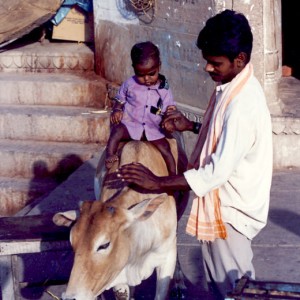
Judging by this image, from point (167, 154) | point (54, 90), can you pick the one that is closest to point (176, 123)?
point (167, 154)

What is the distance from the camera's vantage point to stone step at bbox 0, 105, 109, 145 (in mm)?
9688

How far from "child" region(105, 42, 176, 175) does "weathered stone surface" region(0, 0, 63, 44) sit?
4958 mm

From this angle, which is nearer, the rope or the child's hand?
the child's hand

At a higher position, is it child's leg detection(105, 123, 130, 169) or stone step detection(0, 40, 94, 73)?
stone step detection(0, 40, 94, 73)

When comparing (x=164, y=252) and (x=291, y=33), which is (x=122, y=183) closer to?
(x=164, y=252)

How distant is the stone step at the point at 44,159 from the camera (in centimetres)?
936

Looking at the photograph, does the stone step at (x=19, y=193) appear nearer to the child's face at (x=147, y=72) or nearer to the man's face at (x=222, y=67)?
the child's face at (x=147, y=72)

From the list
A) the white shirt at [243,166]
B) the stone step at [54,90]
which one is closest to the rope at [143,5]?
the stone step at [54,90]

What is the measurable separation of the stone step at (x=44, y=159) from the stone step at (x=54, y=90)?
72 centimetres

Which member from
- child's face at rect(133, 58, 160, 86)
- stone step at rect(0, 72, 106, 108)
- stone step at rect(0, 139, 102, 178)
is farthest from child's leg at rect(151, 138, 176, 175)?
stone step at rect(0, 72, 106, 108)

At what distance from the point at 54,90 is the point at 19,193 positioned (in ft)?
5.23

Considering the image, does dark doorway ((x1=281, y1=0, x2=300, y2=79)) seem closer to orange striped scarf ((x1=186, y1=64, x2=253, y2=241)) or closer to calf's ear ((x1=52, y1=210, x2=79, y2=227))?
orange striped scarf ((x1=186, y1=64, x2=253, y2=241))

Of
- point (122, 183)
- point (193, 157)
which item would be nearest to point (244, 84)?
point (193, 157)

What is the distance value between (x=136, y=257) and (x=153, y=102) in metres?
1.13
